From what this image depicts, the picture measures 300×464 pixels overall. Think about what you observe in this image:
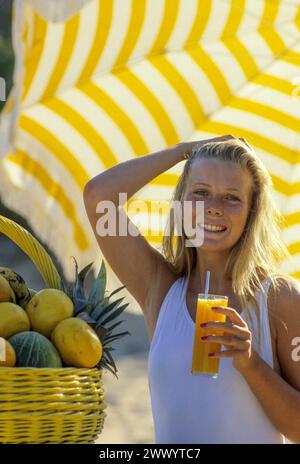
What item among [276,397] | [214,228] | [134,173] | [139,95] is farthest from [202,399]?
[139,95]

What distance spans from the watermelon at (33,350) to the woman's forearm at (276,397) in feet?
1.32

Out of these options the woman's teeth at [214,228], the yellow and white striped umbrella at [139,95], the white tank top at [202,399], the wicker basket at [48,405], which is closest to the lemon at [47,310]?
the wicker basket at [48,405]

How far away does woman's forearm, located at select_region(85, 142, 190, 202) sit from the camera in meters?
2.43

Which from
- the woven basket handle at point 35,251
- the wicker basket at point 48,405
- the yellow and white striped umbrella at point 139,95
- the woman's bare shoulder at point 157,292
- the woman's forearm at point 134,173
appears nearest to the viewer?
the wicker basket at point 48,405

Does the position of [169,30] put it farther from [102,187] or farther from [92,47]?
[102,187]

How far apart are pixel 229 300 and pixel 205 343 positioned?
0.25 meters

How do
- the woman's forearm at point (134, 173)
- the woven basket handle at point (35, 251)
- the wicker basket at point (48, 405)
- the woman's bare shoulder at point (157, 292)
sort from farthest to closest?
the woman's forearm at point (134, 173), the woman's bare shoulder at point (157, 292), the woven basket handle at point (35, 251), the wicker basket at point (48, 405)

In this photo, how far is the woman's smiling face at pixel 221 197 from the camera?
2150 millimetres

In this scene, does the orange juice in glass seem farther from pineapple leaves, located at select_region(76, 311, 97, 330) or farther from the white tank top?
pineapple leaves, located at select_region(76, 311, 97, 330)

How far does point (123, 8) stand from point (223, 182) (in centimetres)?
167

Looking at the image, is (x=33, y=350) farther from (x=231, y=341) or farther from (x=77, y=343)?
(x=231, y=341)

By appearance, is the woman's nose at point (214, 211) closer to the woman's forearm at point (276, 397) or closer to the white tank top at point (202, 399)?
the white tank top at point (202, 399)

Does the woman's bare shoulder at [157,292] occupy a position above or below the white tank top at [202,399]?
above

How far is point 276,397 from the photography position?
6.62 ft
